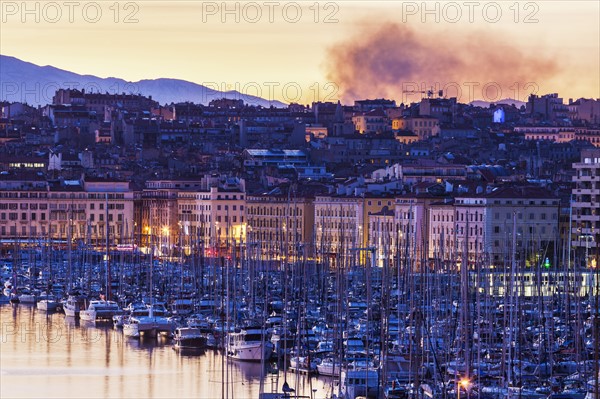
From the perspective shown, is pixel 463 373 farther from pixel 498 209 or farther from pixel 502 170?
pixel 502 170

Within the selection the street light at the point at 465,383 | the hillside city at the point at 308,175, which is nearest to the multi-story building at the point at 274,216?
the hillside city at the point at 308,175

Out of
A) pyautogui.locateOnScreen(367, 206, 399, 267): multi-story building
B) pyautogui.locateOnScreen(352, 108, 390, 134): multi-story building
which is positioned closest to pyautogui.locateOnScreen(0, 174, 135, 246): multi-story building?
pyautogui.locateOnScreen(367, 206, 399, 267): multi-story building

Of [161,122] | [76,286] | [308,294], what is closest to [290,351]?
[308,294]

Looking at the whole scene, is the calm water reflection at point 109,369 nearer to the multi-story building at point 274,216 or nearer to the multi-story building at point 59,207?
the multi-story building at point 274,216

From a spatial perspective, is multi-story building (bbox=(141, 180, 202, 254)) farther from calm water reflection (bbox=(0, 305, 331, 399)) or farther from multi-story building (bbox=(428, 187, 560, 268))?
calm water reflection (bbox=(0, 305, 331, 399))

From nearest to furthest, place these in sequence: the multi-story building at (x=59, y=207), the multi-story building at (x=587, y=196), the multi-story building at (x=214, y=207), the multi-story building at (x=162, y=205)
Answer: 1. the multi-story building at (x=587, y=196)
2. the multi-story building at (x=214, y=207)
3. the multi-story building at (x=59, y=207)
4. the multi-story building at (x=162, y=205)

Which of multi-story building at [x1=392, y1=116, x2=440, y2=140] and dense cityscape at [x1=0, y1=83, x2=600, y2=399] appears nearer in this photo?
dense cityscape at [x1=0, y1=83, x2=600, y2=399]

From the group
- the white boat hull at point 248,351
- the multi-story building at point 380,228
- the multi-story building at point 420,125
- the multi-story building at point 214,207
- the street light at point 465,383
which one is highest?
the multi-story building at point 420,125

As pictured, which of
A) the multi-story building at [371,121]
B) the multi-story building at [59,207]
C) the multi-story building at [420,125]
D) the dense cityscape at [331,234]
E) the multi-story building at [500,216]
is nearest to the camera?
the dense cityscape at [331,234]

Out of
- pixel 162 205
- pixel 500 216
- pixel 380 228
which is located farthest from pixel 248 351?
pixel 162 205

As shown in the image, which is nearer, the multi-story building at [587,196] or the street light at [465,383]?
the street light at [465,383]
